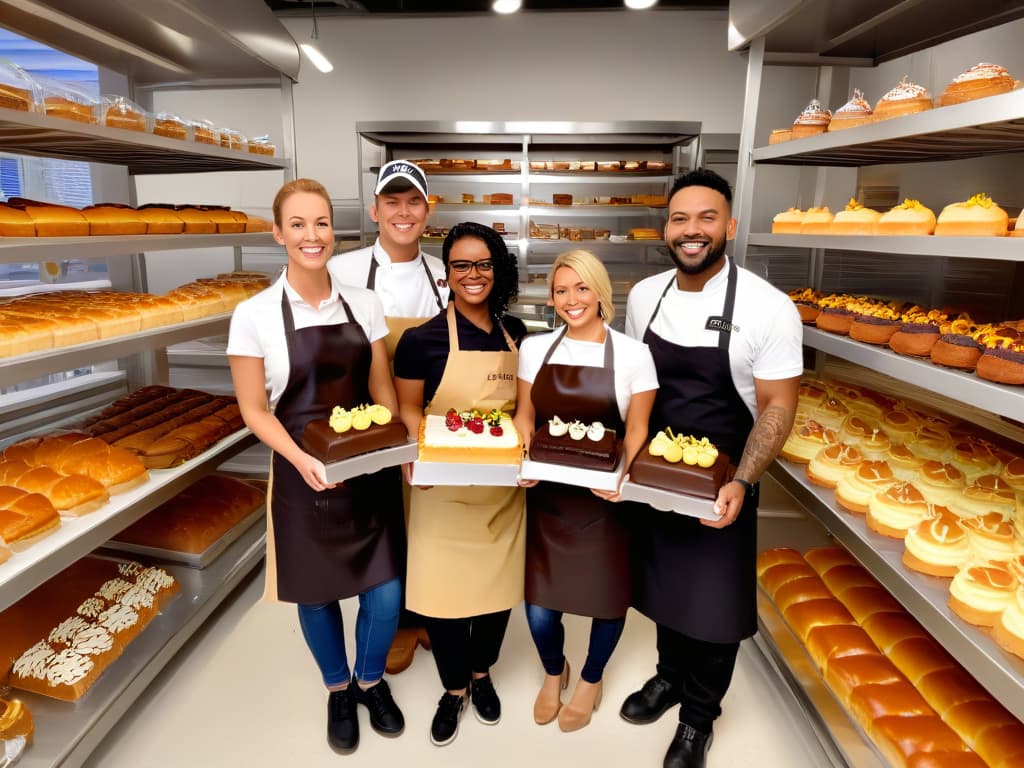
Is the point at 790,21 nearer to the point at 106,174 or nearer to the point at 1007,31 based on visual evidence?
the point at 1007,31

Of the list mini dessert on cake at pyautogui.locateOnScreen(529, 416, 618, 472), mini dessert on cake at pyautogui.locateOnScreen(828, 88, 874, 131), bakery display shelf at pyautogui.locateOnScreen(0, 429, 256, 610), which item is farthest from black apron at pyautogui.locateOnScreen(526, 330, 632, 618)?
bakery display shelf at pyautogui.locateOnScreen(0, 429, 256, 610)

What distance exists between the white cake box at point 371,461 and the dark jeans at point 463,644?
0.61 m

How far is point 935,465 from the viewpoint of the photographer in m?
2.22

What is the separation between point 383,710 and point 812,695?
4.87ft

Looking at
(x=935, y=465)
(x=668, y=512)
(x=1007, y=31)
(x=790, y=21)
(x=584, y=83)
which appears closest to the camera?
(x=668, y=512)

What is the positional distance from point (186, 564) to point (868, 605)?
9.44 feet

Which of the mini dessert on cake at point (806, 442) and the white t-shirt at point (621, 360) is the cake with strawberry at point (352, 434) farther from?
the mini dessert on cake at point (806, 442)

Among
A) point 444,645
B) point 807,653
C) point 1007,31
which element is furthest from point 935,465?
point 1007,31

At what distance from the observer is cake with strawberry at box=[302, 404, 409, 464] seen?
173 centimetres

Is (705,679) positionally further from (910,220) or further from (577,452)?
(910,220)

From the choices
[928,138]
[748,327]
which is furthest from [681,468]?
[928,138]

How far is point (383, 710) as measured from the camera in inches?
86.5

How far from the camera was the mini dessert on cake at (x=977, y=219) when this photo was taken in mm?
1805

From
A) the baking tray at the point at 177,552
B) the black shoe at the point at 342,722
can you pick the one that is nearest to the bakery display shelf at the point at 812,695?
the black shoe at the point at 342,722
